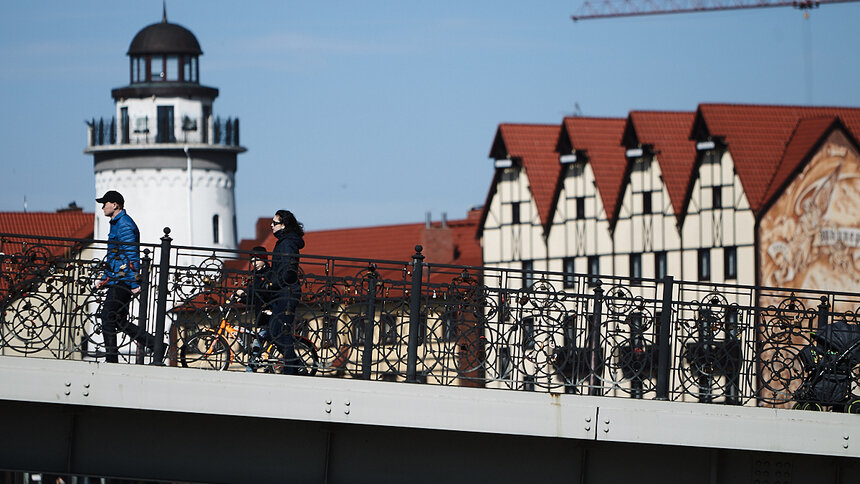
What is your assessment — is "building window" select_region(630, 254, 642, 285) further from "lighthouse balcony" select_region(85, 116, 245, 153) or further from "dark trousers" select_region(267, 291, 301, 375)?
"dark trousers" select_region(267, 291, 301, 375)

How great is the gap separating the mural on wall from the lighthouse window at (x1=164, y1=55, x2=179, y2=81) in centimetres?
2637

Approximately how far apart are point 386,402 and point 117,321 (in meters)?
2.57

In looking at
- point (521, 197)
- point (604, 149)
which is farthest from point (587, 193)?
point (521, 197)

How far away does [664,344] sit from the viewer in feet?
47.8

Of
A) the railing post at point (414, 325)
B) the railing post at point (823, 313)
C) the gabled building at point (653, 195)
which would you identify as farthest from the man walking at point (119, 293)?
the gabled building at point (653, 195)

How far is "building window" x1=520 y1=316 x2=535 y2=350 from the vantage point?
47.3 ft

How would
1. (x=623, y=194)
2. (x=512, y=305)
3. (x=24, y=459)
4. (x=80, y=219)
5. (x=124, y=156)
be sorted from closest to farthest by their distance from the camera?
(x=24, y=459), (x=512, y=305), (x=623, y=194), (x=124, y=156), (x=80, y=219)

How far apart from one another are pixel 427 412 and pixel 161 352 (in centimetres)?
239

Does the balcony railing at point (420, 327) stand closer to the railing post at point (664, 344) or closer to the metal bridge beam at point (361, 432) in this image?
the railing post at point (664, 344)

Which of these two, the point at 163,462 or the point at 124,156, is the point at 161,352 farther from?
the point at 124,156

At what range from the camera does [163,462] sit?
13.9m

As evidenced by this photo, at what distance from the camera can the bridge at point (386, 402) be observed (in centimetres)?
1360

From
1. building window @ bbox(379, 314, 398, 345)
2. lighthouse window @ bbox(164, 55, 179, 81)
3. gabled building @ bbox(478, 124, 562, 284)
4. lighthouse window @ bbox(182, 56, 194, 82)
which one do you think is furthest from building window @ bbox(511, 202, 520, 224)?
building window @ bbox(379, 314, 398, 345)

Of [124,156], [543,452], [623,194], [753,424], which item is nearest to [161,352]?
[543,452]
